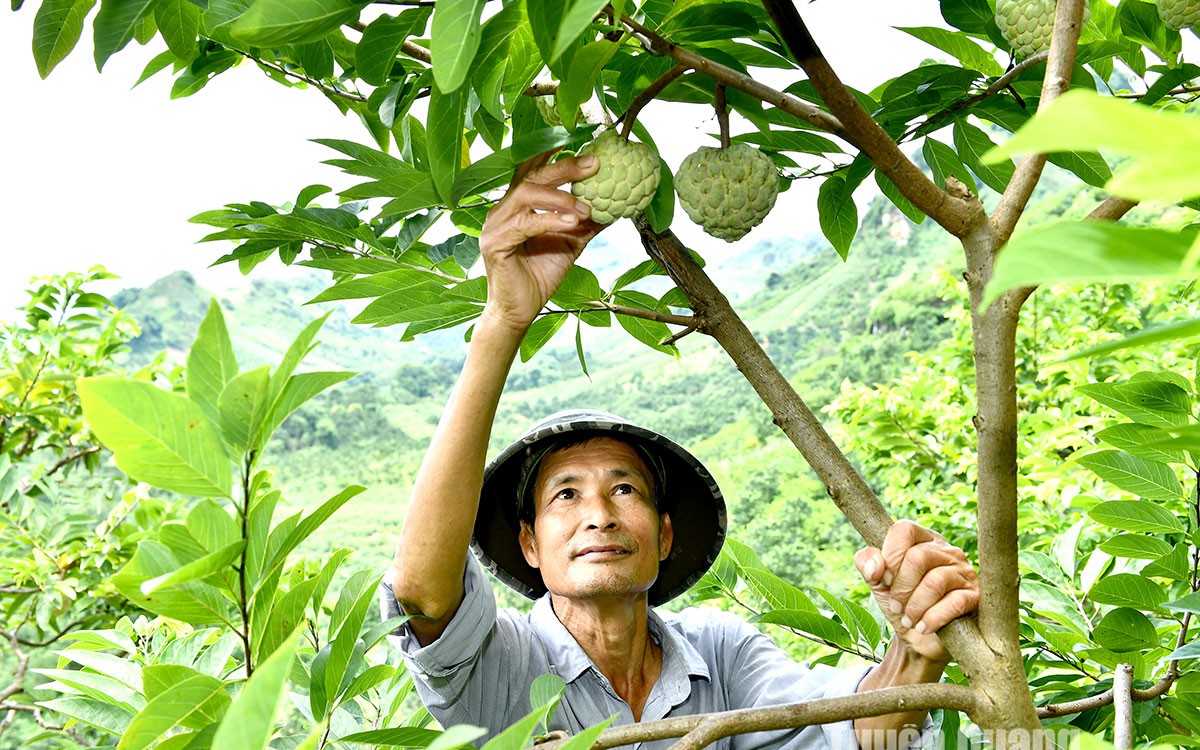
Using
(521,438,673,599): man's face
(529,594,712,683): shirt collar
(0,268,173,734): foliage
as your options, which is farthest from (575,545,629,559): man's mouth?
(0,268,173,734): foliage

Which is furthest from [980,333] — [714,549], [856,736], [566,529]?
[714,549]

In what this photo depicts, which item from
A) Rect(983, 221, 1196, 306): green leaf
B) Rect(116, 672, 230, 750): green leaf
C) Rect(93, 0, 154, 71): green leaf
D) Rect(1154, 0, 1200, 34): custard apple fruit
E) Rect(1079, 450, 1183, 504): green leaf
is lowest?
Rect(1079, 450, 1183, 504): green leaf

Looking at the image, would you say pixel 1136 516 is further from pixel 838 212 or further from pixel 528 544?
pixel 528 544

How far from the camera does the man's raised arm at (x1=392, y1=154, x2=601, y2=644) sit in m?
0.81

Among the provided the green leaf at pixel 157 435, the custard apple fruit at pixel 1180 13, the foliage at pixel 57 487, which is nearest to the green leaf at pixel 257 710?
the green leaf at pixel 157 435

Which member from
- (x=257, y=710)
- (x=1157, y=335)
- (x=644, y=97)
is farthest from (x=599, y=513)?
(x=1157, y=335)

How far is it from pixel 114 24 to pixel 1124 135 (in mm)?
650

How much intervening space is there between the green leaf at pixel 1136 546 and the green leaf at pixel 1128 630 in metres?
0.07

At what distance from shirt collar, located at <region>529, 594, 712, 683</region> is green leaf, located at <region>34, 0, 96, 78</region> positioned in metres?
0.95

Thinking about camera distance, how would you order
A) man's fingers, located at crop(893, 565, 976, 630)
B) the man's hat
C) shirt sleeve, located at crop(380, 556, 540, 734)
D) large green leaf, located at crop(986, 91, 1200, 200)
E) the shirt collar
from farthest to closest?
1. the man's hat
2. the shirt collar
3. shirt sleeve, located at crop(380, 556, 540, 734)
4. man's fingers, located at crop(893, 565, 976, 630)
5. large green leaf, located at crop(986, 91, 1200, 200)

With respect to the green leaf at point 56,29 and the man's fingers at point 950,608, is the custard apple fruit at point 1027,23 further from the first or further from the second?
the green leaf at point 56,29

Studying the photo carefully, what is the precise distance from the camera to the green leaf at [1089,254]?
0.98ft

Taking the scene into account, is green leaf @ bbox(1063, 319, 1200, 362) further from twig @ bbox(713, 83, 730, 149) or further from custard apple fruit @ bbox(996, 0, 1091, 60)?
custard apple fruit @ bbox(996, 0, 1091, 60)

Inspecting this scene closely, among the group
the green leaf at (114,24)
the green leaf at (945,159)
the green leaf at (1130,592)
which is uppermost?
the green leaf at (114,24)
